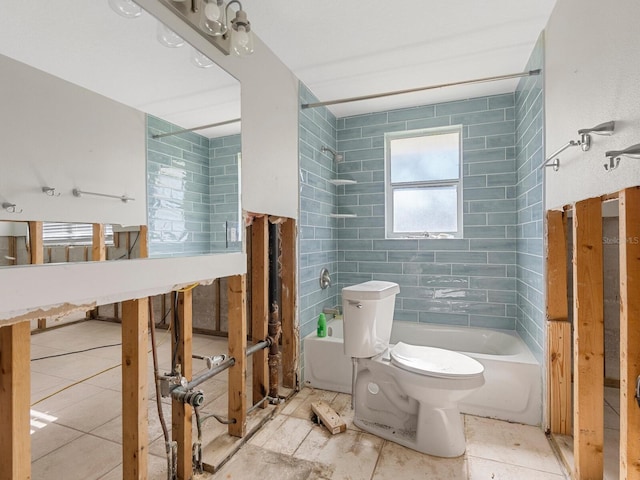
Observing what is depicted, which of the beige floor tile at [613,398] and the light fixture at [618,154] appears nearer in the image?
the light fixture at [618,154]

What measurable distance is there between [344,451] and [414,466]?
371mm

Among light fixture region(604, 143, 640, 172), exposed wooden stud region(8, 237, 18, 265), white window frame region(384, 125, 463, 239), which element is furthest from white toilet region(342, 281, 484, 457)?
exposed wooden stud region(8, 237, 18, 265)

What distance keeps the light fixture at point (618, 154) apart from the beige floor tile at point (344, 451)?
65.9 inches

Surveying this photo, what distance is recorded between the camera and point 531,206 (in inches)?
90.2

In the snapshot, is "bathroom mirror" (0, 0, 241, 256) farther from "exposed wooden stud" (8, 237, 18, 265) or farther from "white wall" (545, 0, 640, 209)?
"white wall" (545, 0, 640, 209)

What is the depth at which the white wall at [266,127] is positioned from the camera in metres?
1.88

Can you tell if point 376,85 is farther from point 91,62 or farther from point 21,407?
point 21,407

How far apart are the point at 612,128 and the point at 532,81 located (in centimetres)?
140

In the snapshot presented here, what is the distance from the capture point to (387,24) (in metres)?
1.91

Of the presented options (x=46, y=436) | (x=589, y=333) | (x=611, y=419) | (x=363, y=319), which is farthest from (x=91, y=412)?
(x=611, y=419)

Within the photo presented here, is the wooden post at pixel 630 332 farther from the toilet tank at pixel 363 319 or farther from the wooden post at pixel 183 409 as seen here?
the wooden post at pixel 183 409

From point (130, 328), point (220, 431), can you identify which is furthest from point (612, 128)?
point (220, 431)

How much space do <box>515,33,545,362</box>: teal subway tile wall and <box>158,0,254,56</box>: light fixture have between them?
1.78m

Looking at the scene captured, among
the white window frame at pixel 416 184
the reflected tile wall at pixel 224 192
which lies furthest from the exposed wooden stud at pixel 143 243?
the white window frame at pixel 416 184
